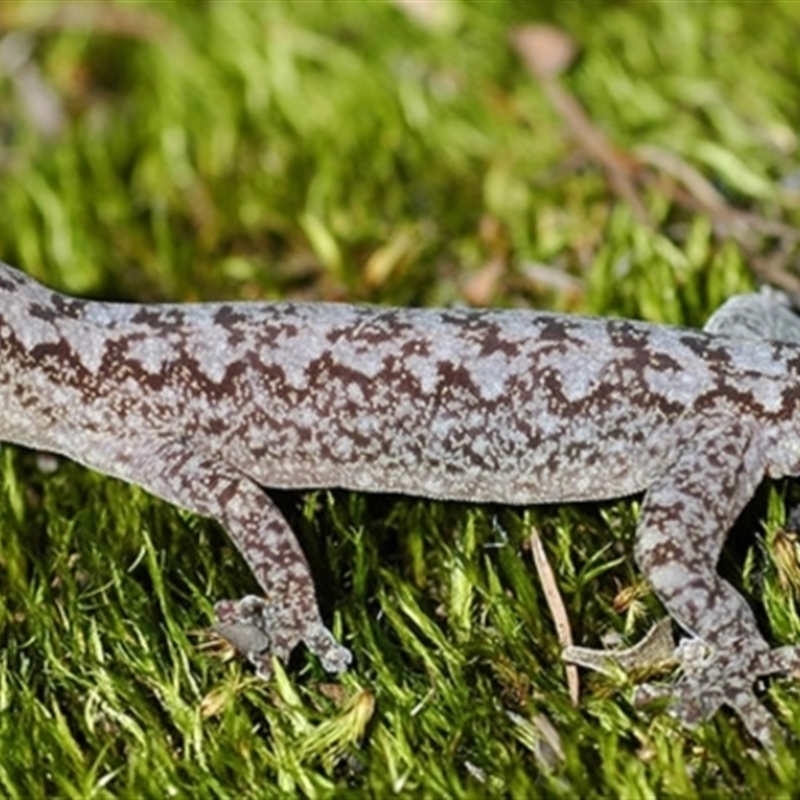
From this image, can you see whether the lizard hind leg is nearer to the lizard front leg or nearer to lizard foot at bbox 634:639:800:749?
lizard foot at bbox 634:639:800:749

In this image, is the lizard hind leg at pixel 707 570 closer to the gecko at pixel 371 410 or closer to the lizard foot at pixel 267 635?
the gecko at pixel 371 410

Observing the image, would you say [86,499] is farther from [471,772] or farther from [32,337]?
[471,772]

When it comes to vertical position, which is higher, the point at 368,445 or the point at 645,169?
the point at 645,169

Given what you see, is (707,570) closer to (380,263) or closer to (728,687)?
(728,687)

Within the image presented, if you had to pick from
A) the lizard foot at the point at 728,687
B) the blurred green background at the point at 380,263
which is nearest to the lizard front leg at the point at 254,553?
the blurred green background at the point at 380,263

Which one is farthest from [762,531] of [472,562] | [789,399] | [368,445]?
[368,445]

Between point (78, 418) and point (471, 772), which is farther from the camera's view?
point (78, 418)

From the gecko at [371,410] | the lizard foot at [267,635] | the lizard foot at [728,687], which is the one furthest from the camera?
the gecko at [371,410]

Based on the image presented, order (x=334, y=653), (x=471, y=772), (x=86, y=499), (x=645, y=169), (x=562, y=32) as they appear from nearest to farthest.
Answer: (x=471, y=772) → (x=334, y=653) → (x=86, y=499) → (x=645, y=169) → (x=562, y=32)
